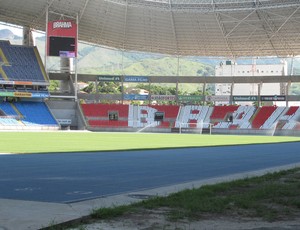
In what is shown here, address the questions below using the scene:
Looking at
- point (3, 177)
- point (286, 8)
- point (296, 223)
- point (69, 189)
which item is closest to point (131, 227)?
point (296, 223)

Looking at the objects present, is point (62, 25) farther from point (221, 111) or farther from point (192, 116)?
point (221, 111)

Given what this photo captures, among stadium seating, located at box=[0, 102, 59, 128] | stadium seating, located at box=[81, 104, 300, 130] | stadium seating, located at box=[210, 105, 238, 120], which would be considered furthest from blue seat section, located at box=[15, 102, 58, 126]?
stadium seating, located at box=[210, 105, 238, 120]

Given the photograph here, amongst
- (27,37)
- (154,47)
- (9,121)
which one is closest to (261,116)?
(154,47)

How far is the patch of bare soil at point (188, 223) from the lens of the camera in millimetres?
6094

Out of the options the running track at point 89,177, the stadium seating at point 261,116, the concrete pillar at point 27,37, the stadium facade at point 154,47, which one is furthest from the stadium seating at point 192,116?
the running track at point 89,177

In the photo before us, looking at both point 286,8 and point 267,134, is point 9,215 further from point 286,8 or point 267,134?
point 267,134

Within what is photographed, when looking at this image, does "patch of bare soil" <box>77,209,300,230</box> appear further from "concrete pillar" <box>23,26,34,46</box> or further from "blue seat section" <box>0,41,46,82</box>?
"concrete pillar" <box>23,26,34,46</box>

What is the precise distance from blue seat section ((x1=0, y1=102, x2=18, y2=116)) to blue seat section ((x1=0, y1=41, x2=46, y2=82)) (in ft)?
12.0

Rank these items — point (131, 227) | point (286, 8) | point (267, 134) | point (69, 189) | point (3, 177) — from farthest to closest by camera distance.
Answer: point (267, 134)
point (286, 8)
point (3, 177)
point (69, 189)
point (131, 227)

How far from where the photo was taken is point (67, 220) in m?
6.11

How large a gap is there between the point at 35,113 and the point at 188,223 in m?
61.2

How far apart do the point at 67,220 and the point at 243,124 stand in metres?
65.2

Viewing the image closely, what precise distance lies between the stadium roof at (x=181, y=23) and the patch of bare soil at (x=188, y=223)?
49240mm

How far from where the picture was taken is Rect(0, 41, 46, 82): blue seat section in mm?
66938
